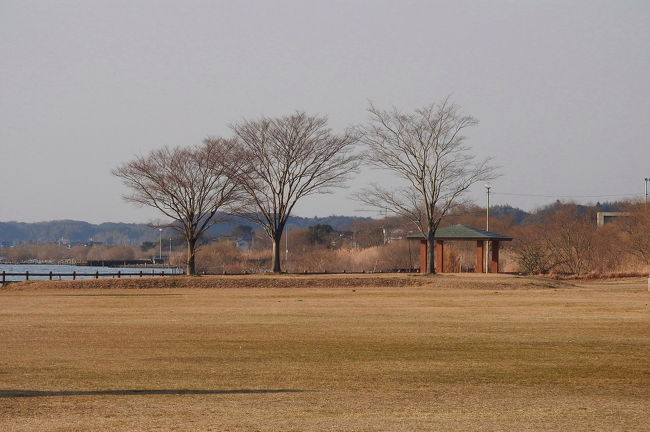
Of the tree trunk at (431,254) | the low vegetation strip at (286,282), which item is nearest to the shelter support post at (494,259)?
the tree trunk at (431,254)

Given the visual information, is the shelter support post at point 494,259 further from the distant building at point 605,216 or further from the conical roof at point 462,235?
the distant building at point 605,216

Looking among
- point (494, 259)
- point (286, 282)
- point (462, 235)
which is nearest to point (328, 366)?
point (286, 282)

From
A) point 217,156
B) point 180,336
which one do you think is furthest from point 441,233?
point 180,336

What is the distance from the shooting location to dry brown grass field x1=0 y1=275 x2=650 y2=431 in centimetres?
1415

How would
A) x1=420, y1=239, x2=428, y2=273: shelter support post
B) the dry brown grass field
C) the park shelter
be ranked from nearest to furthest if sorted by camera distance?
the dry brown grass field, the park shelter, x1=420, y1=239, x2=428, y2=273: shelter support post

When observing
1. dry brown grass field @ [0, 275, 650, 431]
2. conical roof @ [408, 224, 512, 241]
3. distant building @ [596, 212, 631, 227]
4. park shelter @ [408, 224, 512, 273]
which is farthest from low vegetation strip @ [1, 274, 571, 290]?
distant building @ [596, 212, 631, 227]

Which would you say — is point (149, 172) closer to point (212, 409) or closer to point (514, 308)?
point (514, 308)

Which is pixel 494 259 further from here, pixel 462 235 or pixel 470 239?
pixel 462 235

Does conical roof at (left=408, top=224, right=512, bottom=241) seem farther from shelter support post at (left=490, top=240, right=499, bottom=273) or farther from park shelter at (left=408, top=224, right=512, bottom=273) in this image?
shelter support post at (left=490, top=240, right=499, bottom=273)

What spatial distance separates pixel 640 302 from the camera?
42.1m

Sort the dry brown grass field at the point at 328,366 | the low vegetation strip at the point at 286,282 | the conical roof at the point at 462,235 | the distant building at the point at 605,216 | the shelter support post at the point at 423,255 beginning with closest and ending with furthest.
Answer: the dry brown grass field at the point at 328,366 < the low vegetation strip at the point at 286,282 < the conical roof at the point at 462,235 < the shelter support post at the point at 423,255 < the distant building at the point at 605,216

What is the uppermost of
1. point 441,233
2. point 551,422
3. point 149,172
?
point 149,172

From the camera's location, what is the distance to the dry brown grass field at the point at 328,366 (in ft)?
46.4

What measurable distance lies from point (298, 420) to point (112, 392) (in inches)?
173
